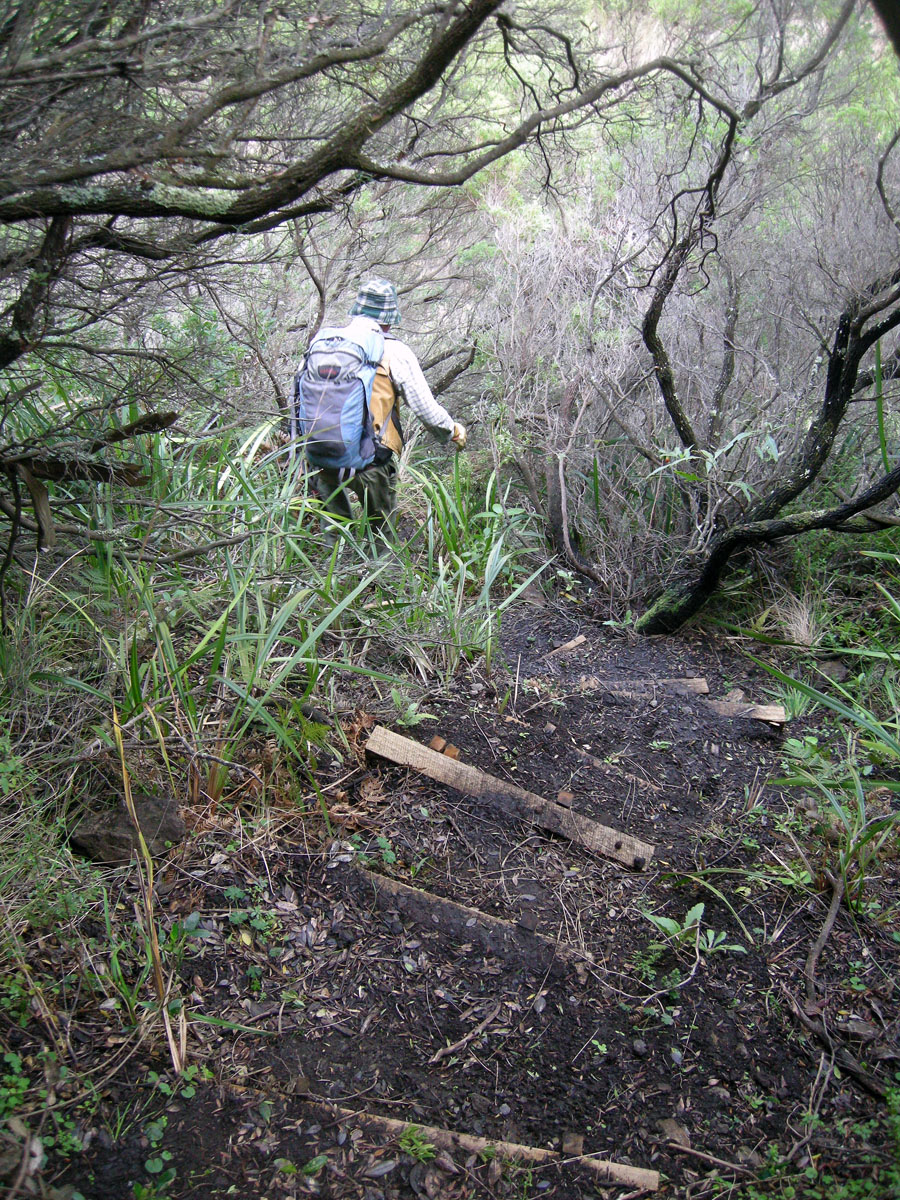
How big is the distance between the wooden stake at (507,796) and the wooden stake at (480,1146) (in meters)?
1.13

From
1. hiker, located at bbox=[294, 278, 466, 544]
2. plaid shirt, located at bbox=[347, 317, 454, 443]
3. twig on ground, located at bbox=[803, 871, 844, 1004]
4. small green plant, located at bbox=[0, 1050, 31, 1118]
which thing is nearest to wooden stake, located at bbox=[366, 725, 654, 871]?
twig on ground, located at bbox=[803, 871, 844, 1004]

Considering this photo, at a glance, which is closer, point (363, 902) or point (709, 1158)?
point (709, 1158)

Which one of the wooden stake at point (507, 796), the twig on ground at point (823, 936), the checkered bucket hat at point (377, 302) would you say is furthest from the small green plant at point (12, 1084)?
the checkered bucket hat at point (377, 302)

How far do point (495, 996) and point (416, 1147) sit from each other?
529 mm

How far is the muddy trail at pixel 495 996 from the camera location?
1.88 metres

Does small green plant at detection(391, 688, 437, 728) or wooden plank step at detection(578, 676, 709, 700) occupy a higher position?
small green plant at detection(391, 688, 437, 728)

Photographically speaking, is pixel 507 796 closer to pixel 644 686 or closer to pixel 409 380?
pixel 644 686

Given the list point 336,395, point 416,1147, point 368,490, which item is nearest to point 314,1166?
point 416,1147

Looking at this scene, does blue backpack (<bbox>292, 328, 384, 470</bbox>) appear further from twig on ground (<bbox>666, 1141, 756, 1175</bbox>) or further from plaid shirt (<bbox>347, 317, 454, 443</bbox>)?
twig on ground (<bbox>666, 1141, 756, 1175</bbox>)

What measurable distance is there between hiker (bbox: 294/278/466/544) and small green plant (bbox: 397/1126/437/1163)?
109 inches

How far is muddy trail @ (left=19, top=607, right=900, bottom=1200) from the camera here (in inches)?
73.9

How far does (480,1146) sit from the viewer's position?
194 cm

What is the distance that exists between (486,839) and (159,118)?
2.63 metres

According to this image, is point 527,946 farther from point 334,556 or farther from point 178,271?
point 178,271
